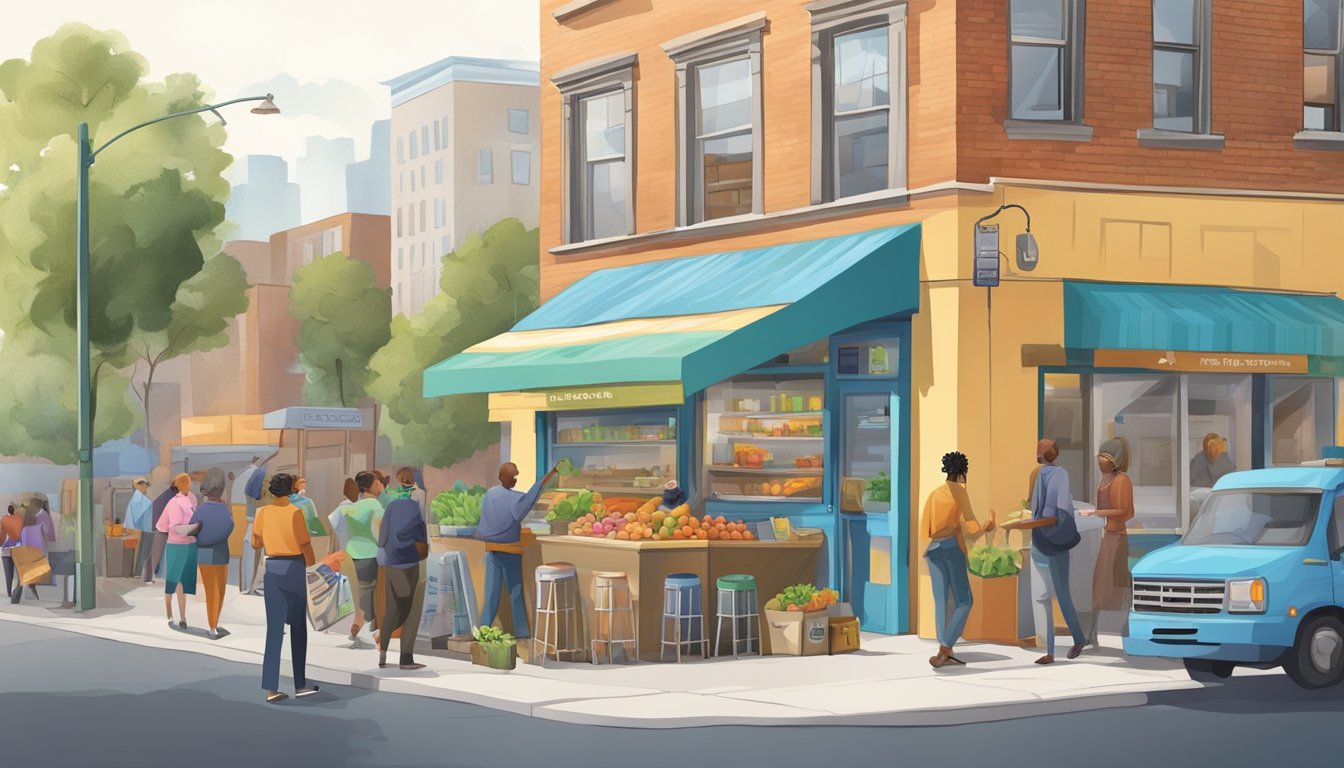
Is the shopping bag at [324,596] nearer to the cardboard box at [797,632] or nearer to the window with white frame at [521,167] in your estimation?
the cardboard box at [797,632]

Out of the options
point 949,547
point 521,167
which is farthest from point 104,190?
point 521,167

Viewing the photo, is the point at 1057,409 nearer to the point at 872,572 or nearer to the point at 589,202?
the point at 872,572

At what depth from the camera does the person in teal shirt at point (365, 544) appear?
59.6ft

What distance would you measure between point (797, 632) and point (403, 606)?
384 cm

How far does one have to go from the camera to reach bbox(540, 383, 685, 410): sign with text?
18.3m

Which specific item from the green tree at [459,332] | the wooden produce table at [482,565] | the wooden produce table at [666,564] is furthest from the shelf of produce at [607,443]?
the green tree at [459,332]

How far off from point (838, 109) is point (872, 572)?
17.5ft

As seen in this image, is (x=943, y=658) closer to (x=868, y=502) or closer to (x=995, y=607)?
(x=995, y=607)

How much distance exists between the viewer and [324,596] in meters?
16.4

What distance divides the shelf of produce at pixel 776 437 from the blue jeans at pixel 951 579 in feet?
14.4

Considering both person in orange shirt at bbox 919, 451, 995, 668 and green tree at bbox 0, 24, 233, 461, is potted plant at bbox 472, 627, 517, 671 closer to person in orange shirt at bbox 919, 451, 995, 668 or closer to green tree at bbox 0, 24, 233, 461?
person in orange shirt at bbox 919, 451, 995, 668

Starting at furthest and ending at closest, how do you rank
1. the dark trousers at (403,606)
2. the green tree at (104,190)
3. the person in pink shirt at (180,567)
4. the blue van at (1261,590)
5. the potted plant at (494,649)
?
the green tree at (104,190)
the person in pink shirt at (180,567)
the potted plant at (494,649)
the dark trousers at (403,606)
the blue van at (1261,590)

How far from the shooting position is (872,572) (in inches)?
775

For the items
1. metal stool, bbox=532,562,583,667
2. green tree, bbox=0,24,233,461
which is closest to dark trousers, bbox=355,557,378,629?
metal stool, bbox=532,562,583,667
